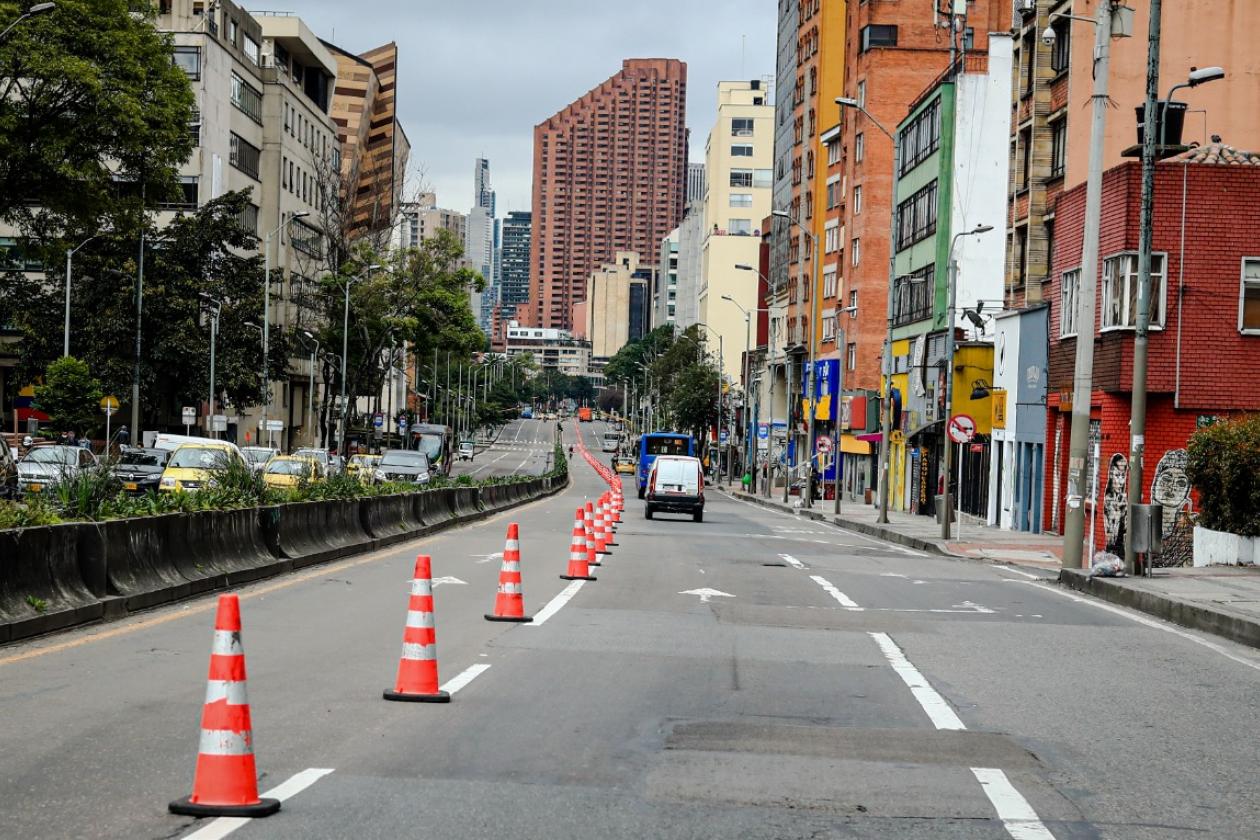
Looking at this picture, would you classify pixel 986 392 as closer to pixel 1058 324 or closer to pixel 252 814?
pixel 1058 324

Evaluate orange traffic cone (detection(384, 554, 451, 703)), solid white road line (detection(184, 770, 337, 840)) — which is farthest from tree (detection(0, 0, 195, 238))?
solid white road line (detection(184, 770, 337, 840))

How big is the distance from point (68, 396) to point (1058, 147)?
38.6 meters

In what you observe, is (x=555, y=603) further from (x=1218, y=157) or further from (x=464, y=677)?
(x=1218, y=157)

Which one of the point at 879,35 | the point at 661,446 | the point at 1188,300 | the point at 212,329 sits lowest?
the point at 661,446

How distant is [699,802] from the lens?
25.4 feet

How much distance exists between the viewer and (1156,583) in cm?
2289

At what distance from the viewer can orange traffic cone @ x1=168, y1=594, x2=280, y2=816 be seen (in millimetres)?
7004

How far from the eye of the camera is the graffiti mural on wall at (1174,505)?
94.5 ft

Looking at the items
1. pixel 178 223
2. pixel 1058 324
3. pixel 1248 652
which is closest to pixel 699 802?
pixel 1248 652

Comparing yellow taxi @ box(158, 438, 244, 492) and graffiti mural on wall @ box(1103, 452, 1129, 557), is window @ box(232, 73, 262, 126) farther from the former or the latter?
graffiti mural on wall @ box(1103, 452, 1129, 557)

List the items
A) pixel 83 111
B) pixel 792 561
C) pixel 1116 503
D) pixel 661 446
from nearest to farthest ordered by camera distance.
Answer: pixel 792 561
pixel 1116 503
pixel 83 111
pixel 661 446

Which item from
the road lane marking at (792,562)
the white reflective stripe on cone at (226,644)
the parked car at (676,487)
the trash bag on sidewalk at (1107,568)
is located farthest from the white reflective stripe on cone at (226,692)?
the parked car at (676,487)

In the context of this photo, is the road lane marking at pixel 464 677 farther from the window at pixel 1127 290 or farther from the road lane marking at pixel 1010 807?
the window at pixel 1127 290

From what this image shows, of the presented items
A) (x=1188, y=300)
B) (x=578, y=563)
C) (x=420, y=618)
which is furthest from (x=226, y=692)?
(x=1188, y=300)
